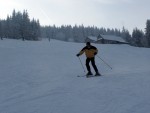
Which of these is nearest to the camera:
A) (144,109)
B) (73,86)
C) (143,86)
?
(144,109)

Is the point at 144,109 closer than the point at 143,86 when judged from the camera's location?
Yes

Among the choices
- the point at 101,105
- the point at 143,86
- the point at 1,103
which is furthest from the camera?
the point at 143,86

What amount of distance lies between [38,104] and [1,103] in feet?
3.90

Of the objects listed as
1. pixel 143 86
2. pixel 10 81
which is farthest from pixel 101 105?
pixel 10 81

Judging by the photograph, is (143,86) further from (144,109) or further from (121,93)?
(144,109)

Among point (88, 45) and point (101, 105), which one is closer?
point (101, 105)

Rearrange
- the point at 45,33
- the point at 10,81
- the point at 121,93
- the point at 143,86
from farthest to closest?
1. the point at 45,33
2. the point at 10,81
3. the point at 143,86
4. the point at 121,93

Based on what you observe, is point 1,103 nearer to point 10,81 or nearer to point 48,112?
point 48,112

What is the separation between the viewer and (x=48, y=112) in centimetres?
723

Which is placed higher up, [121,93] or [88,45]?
[88,45]

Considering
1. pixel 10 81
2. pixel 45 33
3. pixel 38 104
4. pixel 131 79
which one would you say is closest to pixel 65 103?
pixel 38 104

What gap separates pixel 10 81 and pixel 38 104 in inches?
→ 191

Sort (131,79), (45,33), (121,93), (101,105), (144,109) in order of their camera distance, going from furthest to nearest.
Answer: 1. (45,33)
2. (131,79)
3. (121,93)
4. (101,105)
5. (144,109)

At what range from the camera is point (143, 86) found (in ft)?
32.4
